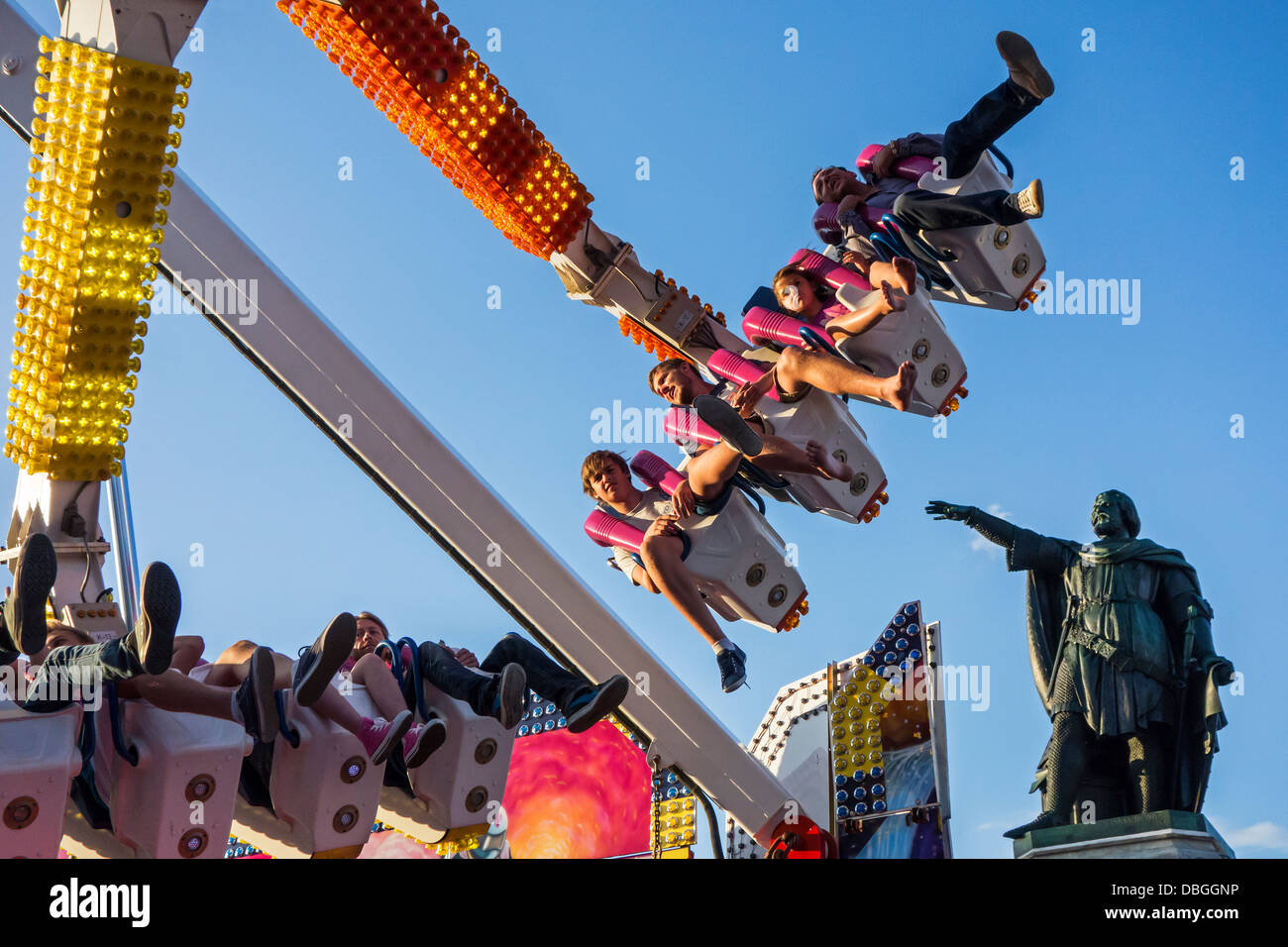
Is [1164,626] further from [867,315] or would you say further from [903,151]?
[903,151]

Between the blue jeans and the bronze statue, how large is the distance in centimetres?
388

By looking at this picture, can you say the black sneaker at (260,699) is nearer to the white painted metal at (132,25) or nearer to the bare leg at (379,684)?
the bare leg at (379,684)

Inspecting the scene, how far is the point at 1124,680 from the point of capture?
253 inches

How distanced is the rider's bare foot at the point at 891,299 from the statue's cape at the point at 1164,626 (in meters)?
1.29

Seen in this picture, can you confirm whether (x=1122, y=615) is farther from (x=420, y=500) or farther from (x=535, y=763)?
(x=535, y=763)

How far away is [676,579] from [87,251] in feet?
10.5

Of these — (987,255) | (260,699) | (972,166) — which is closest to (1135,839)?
(987,255)

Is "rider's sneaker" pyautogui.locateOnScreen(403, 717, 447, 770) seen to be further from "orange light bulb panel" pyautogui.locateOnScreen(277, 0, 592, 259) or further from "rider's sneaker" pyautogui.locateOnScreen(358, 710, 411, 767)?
"orange light bulb panel" pyautogui.locateOnScreen(277, 0, 592, 259)

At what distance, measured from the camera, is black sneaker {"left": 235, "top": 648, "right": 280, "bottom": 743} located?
5199mm

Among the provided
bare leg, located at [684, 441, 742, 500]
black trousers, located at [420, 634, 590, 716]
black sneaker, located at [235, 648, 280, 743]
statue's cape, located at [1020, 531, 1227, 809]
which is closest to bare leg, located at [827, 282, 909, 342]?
bare leg, located at [684, 441, 742, 500]

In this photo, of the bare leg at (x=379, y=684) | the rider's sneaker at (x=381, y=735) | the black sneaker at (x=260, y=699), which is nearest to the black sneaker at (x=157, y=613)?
the black sneaker at (x=260, y=699)
